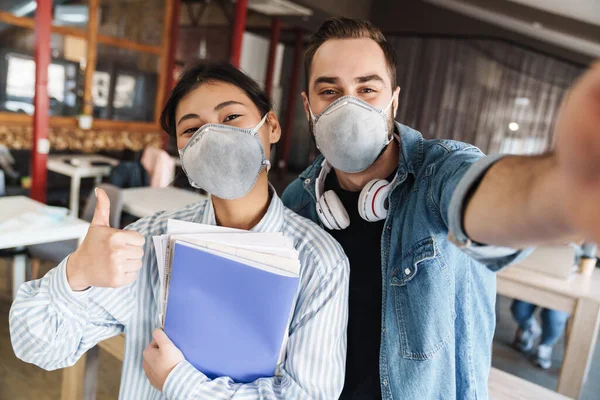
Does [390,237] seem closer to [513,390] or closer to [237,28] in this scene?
[513,390]

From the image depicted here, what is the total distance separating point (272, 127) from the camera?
115cm

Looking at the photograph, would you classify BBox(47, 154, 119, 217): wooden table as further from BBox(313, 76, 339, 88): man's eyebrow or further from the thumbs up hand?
BBox(313, 76, 339, 88): man's eyebrow

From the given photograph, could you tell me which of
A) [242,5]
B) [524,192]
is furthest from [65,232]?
[242,5]

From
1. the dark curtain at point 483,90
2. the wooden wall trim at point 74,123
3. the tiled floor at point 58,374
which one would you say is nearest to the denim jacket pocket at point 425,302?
the tiled floor at point 58,374

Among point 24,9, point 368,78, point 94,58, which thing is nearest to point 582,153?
point 368,78

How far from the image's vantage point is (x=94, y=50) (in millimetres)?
5859

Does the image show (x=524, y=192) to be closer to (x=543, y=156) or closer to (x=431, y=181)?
(x=543, y=156)

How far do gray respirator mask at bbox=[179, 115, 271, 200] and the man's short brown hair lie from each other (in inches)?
13.4

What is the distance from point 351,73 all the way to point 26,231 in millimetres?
2369

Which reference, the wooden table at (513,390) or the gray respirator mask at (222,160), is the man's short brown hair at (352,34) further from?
the wooden table at (513,390)

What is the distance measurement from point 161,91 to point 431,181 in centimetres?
684

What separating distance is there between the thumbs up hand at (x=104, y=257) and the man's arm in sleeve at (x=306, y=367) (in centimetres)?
23

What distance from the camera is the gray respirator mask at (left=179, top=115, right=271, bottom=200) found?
0.97 m

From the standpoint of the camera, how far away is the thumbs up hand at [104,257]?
2.78 feet
